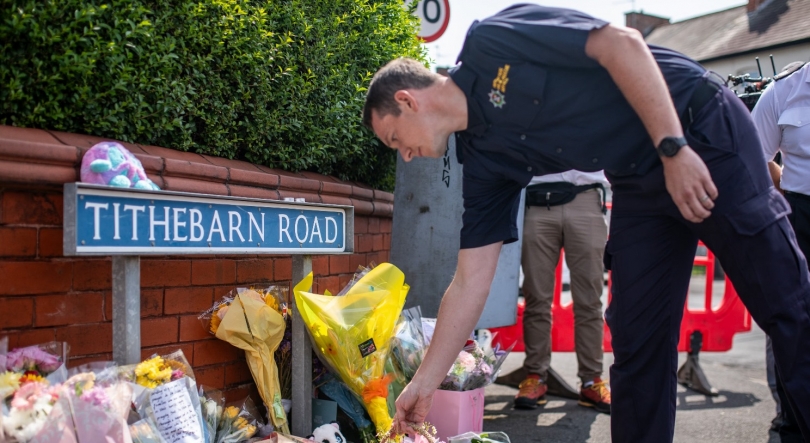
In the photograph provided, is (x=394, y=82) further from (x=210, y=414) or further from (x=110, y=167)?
(x=210, y=414)

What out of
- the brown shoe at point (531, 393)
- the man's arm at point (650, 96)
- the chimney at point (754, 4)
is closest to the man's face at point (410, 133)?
the man's arm at point (650, 96)

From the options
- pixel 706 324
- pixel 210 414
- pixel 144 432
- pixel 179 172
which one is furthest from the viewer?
pixel 706 324

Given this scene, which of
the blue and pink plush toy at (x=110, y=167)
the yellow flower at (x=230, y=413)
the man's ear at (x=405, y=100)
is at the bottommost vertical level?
the yellow flower at (x=230, y=413)

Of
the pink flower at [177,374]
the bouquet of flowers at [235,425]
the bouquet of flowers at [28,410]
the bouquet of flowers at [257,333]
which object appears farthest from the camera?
the bouquet of flowers at [257,333]

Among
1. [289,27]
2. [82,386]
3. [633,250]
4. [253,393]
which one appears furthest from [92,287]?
[633,250]

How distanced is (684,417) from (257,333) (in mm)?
2876

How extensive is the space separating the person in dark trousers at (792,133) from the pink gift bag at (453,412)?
143 cm

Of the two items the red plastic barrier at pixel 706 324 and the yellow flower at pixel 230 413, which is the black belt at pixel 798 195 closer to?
the red plastic barrier at pixel 706 324

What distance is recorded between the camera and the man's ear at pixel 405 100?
2.25m

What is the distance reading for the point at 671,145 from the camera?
6.56 ft

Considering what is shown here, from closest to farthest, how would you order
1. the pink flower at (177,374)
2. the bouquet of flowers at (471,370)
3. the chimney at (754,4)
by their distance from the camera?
1. the pink flower at (177,374)
2. the bouquet of flowers at (471,370)
3. the chimney at (754,4)

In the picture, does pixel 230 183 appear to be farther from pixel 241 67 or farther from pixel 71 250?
pixel 71 250

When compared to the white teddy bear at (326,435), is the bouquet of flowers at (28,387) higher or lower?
higher

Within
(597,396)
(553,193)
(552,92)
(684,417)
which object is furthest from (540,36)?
(684,417)
